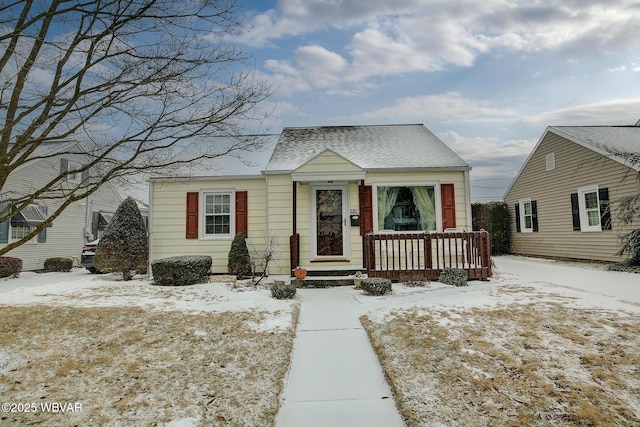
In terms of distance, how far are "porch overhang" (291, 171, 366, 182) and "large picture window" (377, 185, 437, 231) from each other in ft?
3.91

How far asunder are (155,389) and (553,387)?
398cm

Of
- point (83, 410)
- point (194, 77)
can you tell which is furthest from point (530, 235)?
point (83, 410)

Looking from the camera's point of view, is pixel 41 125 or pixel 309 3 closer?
pixel 41 125

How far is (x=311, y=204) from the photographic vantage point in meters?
9.56

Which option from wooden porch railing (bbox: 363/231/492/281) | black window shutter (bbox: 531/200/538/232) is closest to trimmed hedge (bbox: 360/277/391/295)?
wooden porch railing (bbox: 363/231/492/281)

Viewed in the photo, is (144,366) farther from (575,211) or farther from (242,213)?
(575,211)

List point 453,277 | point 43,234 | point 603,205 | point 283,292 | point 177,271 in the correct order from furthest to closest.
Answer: point 43,234 → point 603,205 → point 177,271 → point 453,277 → point 283,292

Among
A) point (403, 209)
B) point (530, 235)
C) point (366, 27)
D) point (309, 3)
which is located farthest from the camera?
point (530, 235)

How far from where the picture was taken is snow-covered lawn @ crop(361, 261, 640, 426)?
2.94 meters

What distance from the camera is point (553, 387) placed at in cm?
326

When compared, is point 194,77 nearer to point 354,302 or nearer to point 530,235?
point 354,302

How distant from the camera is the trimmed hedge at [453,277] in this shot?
303 inches

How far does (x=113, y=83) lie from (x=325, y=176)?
18.7 ft

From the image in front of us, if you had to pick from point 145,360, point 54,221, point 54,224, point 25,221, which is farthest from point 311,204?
point 54,221
